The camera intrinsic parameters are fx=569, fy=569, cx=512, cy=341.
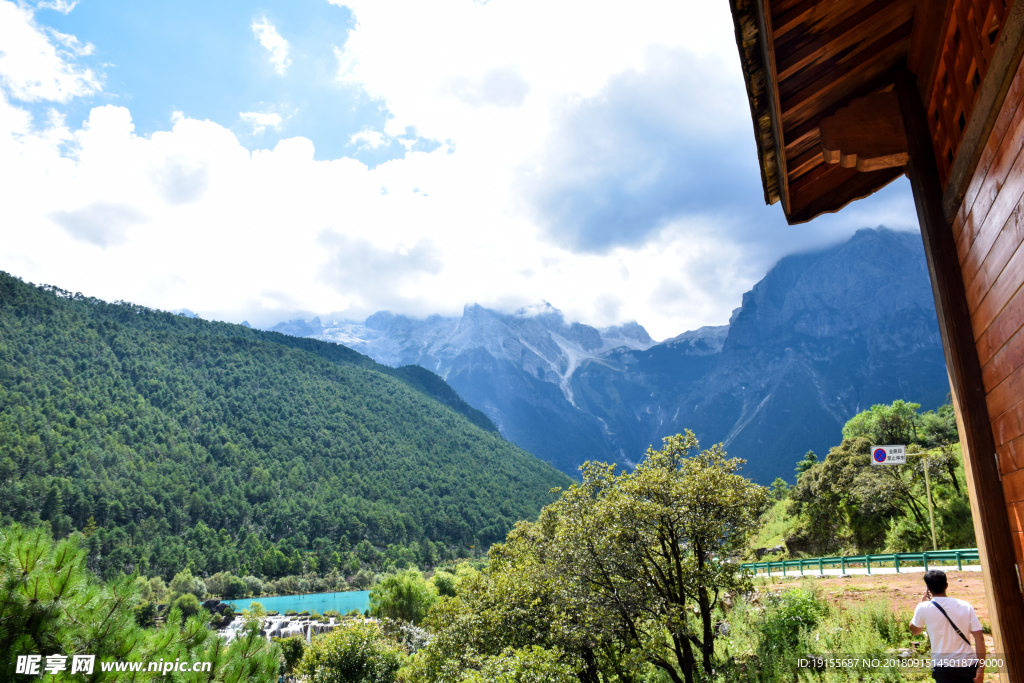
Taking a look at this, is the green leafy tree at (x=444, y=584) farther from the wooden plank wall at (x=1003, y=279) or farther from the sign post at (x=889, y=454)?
the wooden plank wall at (x=1003, y=279)

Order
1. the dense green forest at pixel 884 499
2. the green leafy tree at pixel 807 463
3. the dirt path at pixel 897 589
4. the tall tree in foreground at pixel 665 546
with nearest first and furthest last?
the tall tree in foreground at pixel 665 546 → the dirt path at pixel 897 589 → the dense green forest at pixel 884 499 → the green leafy tree at pixel 807 463

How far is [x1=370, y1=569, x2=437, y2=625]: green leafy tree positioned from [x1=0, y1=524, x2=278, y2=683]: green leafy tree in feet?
107

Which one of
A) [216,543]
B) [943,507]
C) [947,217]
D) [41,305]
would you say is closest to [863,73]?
[947,217]

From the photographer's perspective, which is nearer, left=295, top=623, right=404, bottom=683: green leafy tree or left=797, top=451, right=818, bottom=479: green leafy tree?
left=295, top=623, right=404, bottom=683: green leafy tree

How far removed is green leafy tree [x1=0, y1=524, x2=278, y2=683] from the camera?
5465 millimetres

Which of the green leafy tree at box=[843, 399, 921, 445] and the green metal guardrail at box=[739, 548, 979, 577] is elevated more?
the green leafy tree at box=[843, 399, 921, 445]

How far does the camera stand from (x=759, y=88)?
290cm

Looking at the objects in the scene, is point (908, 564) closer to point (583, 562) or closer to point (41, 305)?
point (583, 562)

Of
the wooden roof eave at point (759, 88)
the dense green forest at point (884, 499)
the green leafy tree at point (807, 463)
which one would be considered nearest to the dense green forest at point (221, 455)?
the green leafy tree at point (807, 463)

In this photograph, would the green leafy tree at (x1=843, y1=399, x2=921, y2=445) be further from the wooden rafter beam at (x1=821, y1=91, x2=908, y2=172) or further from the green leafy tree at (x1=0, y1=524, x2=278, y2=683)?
the green leafy tree at (x1=0, y1=524, x2=278, y2=683)

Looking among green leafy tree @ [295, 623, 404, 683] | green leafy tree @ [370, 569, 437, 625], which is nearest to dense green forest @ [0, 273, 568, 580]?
green leafy tree @ [370, 569, 437, 625]

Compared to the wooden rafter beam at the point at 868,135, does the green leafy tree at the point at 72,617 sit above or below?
below

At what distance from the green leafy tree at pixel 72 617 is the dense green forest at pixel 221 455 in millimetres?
81357

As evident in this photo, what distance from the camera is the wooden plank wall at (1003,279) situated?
208cm
